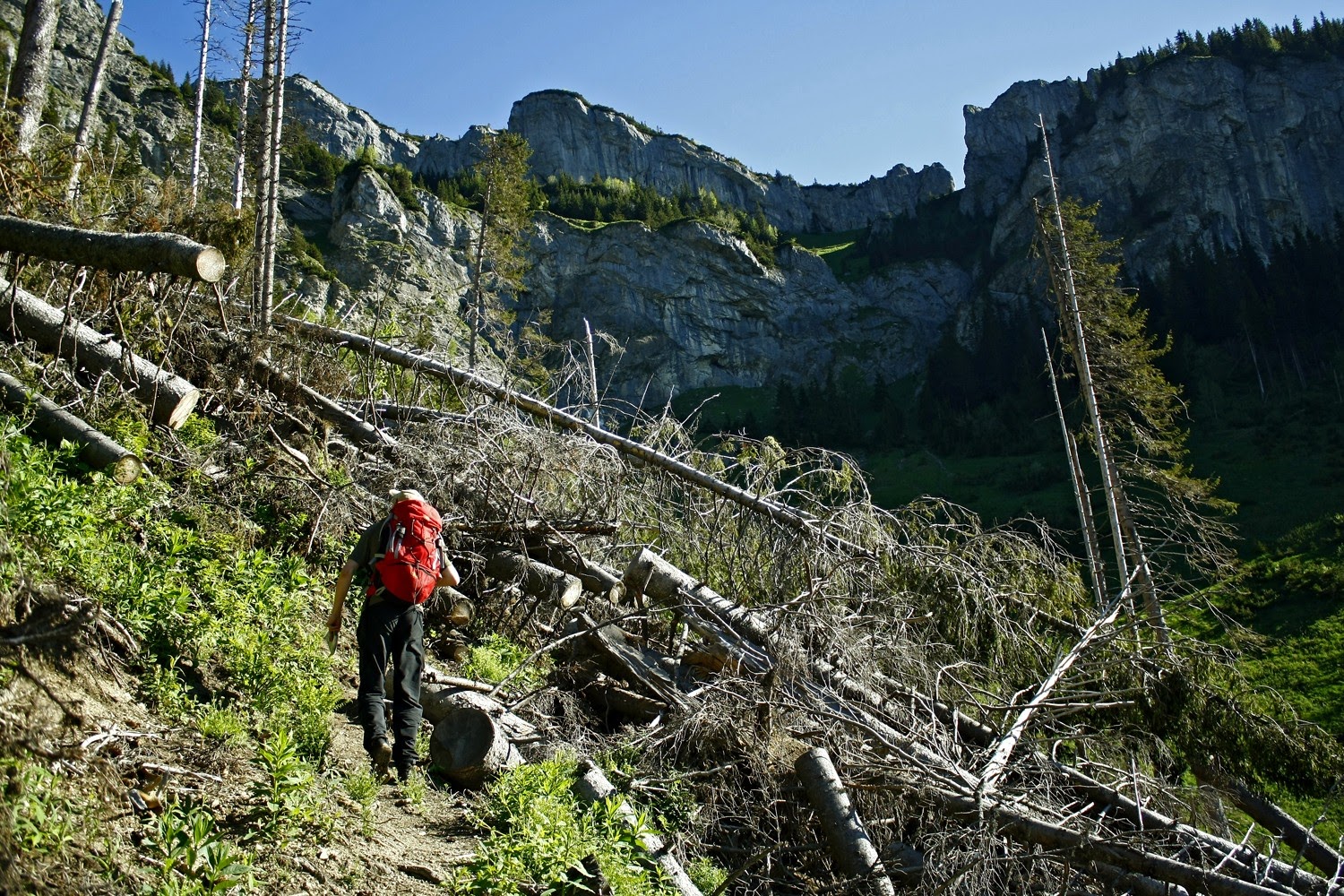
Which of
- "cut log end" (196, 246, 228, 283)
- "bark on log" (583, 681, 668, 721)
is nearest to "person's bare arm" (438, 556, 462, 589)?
"bark on log" (583, 681, 668, 721)

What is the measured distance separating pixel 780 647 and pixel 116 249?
187 inches

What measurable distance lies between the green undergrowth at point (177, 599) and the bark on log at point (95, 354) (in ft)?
4.04

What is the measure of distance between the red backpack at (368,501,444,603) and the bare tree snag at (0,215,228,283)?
1.85m

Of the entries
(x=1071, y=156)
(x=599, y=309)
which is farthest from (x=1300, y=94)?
(x=599, y=309)

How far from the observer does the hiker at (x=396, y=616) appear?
450 centimetres

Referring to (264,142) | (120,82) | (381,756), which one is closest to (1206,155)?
(120,82)

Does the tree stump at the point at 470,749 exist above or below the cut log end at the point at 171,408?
below

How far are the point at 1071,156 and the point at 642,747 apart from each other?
10789 cm

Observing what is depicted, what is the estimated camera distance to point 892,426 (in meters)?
71.2

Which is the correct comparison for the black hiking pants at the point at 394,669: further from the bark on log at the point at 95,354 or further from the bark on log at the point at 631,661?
the bark on log at the point at 95,354

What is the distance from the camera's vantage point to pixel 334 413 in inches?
325

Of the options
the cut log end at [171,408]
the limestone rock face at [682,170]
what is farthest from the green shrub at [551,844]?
the limestone rock face at [682,170]

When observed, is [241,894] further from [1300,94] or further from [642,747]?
[1300,94]

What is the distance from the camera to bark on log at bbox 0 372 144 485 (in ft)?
18.5
